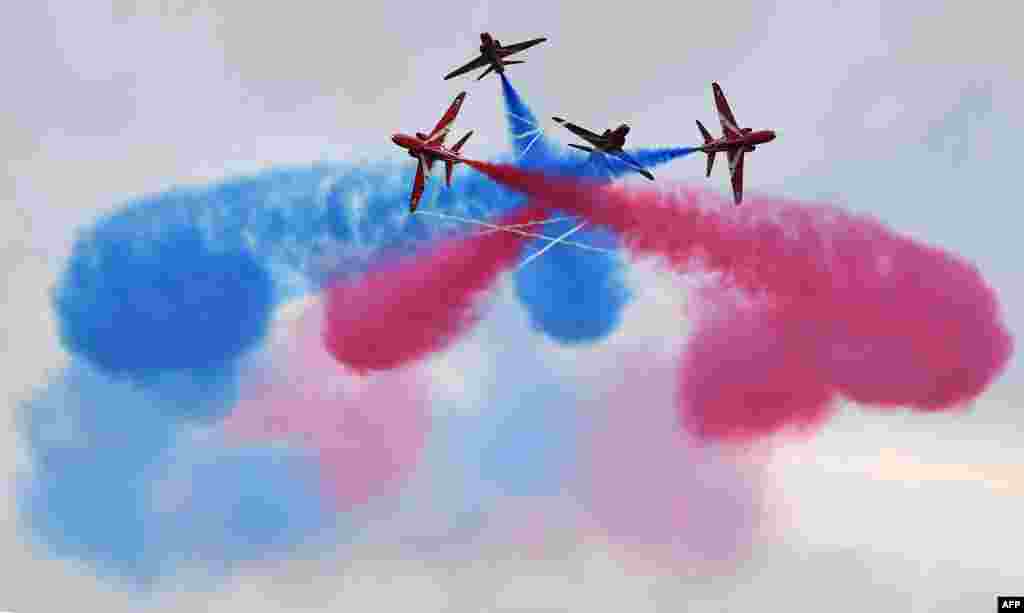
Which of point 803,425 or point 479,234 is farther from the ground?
point 479,234

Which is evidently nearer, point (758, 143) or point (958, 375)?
point (758, 143)

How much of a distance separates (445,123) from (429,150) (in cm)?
171

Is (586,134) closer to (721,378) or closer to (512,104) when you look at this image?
(512,104)

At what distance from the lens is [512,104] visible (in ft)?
237

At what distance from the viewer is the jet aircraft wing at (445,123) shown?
2753 inches

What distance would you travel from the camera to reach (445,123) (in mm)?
70250

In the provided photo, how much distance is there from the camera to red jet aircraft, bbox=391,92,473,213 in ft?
227

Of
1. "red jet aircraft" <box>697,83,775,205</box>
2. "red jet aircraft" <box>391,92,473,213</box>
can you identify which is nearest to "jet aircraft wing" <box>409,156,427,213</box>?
"red jet aircraft" <box>391,92,473,213</box>

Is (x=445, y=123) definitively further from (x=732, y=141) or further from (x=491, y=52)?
(x=732, y=141)

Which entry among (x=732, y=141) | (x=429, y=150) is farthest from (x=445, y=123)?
(x=732, y=141)

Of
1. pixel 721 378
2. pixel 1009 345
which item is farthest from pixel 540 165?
pixel 1009 345

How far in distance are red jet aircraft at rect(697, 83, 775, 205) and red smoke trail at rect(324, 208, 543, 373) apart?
987 centimetres

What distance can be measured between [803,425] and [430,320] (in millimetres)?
18643

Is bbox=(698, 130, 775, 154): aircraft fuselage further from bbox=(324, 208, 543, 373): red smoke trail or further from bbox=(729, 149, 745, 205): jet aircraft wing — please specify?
bbox=(324, 208, 543, 373): red smoke trail
